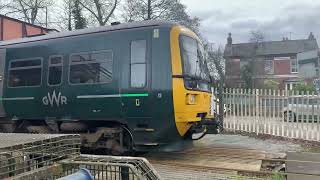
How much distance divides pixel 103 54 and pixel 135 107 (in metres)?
1.47

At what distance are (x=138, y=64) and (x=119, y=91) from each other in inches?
27.8

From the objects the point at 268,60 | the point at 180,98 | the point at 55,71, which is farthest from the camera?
the point at 268,60

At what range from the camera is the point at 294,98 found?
14.6 metres

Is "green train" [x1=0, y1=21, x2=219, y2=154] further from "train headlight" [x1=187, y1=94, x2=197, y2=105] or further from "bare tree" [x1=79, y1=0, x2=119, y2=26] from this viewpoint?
"bare tree" [x1=79, y1=0, x2=119, y2=26]

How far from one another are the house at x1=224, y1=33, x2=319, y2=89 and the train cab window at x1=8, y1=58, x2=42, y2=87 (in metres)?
44.5

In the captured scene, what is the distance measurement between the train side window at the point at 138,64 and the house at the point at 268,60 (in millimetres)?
45737

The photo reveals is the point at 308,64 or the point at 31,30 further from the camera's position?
the point at 308,64

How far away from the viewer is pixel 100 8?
3916 cm

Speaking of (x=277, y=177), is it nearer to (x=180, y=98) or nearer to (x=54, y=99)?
(x=180, y=98)

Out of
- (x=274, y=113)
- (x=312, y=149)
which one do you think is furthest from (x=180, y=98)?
(x=274, y=113)

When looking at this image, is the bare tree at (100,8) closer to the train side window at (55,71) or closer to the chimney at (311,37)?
the train side window at (55,71)

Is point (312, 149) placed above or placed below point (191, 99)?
below

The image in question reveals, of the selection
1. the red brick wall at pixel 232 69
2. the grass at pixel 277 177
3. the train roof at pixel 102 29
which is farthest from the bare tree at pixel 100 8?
the grass at pixel 277 177

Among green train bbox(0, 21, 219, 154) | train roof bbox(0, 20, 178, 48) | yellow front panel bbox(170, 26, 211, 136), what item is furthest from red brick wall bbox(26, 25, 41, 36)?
yellow front panel bbox(170, 26, 211, 136)
